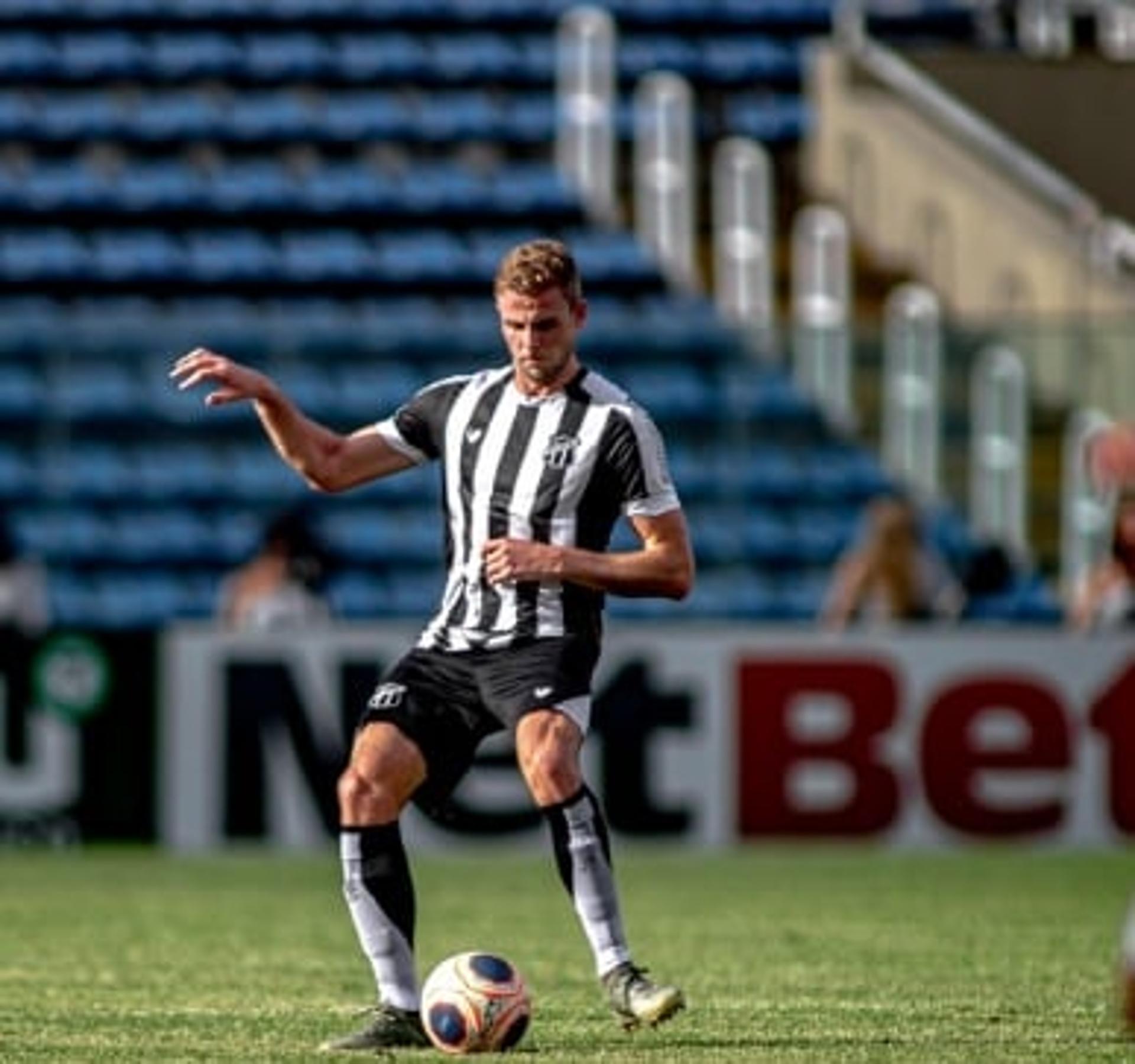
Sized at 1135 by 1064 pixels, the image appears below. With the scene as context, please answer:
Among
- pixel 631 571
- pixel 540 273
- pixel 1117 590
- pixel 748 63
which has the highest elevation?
pixel 540 273

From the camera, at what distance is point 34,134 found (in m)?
24.8

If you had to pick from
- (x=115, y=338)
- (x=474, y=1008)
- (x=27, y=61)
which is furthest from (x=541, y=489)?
(x=27, y=61)

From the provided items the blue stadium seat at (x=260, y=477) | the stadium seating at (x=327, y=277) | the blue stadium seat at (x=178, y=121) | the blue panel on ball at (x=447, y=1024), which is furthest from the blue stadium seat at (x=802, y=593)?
the blue panel on ball at (x=447, y=1024)

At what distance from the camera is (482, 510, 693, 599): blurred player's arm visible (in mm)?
8820

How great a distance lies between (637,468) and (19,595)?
10.0 m

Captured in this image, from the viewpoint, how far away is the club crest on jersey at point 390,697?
29.6ft

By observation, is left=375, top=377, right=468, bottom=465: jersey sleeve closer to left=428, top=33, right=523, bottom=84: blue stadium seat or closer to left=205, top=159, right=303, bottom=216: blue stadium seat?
left=205, top=159, right=303, bottom=216: blue stadium seat

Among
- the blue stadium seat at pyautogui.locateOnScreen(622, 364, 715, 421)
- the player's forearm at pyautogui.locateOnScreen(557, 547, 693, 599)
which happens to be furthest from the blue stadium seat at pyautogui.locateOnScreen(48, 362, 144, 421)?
the player's forearm at pyautogui.locateOnScreen(557, 547, 693, 599)

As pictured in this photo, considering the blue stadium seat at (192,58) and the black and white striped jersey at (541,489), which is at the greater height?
the black and white striped jersey at (541,489)

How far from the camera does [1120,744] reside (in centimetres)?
1848

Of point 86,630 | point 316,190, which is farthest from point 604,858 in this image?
point 316,190

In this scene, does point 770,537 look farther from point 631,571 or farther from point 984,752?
point 631,571

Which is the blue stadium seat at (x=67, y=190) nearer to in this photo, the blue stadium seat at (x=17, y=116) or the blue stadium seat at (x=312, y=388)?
the blue stadium seat at (x=17, y=116)

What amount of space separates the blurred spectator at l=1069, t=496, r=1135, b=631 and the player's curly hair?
1037 centimetres
